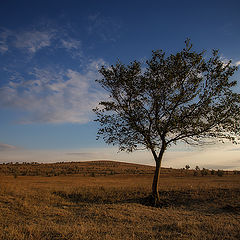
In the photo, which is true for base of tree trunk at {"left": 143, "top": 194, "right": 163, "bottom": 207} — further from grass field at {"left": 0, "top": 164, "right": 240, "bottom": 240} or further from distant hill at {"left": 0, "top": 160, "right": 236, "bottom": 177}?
distant hill at {"left": 0, "top": 160, "right": 236, "bottom": 177}

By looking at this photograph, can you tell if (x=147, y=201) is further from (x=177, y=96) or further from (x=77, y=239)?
(x=77, y=239)

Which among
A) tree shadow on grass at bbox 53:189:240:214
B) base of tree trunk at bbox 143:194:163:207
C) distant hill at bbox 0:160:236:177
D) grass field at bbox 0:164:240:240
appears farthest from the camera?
A: distant hill at bbox 0:160:236:177

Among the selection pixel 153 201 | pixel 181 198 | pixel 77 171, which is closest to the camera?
pixel 153 201

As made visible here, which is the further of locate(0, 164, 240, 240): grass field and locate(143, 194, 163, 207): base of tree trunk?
locate(143, 194, 163, 207): base of tree trunk

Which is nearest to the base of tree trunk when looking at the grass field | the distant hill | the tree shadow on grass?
the tree shadow on grass

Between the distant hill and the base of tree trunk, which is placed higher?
the distant hill

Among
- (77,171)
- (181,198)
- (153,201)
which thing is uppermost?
(77,171)

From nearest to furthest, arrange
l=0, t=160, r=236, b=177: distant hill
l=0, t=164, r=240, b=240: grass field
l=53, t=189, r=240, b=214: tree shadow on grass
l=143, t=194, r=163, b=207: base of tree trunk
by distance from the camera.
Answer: l=0, t=164, r=240, b=240: grass field < l=53, t=189, r=240, b=214: tree shadow on grass < l=143, t=194, r=163, b=207: base of tree trunk < l=0, t=160, r=236, b=177: distant hill

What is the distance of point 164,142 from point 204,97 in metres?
4.59

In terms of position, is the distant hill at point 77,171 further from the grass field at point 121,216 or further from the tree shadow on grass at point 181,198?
the grass field at point 121,216

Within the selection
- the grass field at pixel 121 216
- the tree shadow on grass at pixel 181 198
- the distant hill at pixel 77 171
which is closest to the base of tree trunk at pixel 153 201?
the tree shadow on grass at pixel 181 198

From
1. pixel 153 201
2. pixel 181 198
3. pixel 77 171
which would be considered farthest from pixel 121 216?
pixel 77 171

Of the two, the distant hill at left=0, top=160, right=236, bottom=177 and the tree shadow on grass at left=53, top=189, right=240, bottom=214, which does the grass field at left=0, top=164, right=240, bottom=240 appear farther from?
the distant hill at left=0, top=160, right=236, bottom=177

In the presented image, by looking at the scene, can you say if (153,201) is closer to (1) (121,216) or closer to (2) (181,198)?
(2) (181,198)
